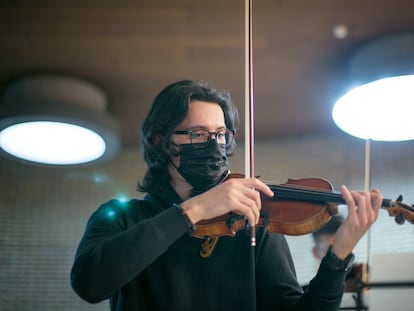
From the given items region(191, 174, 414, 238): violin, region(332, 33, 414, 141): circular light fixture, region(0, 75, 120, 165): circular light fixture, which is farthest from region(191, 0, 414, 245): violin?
region(0, 75, 120, 165): circular light fixture

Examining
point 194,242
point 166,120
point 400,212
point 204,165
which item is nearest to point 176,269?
point 194,242

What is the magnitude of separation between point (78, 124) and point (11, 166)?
0.61 metres

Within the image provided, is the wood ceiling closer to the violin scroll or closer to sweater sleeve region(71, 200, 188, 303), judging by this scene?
the violin scroll

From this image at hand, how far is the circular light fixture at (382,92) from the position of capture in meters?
1.50

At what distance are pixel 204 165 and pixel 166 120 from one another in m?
0.14

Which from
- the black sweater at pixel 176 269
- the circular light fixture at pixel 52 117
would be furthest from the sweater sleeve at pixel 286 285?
the circular light fixture at pixel 52 117

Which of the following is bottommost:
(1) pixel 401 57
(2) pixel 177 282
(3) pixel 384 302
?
(3) pixel 384 302

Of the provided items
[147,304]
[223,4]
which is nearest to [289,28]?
[223,4]

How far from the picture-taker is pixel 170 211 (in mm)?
782

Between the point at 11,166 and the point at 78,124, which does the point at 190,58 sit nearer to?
the point at 78,124

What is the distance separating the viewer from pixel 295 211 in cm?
92

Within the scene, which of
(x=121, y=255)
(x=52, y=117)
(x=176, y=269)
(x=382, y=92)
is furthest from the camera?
(x=52, y=117)

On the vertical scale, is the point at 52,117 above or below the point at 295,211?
above

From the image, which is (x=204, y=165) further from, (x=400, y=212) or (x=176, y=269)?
(x=400, y=212)
